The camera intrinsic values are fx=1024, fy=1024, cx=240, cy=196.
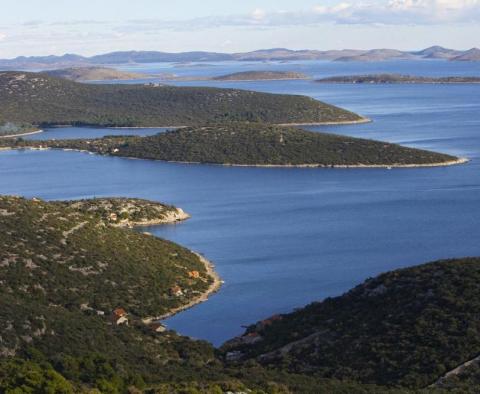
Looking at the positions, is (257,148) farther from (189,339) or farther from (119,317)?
(189,339)

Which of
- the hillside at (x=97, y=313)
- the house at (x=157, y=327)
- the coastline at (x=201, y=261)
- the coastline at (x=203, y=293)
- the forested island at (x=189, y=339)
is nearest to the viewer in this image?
the hillside at (x=97, y=313)

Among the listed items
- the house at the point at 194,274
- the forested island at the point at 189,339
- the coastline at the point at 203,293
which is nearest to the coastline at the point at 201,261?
the coastline at the point at 203,293

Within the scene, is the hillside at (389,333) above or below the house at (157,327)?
above

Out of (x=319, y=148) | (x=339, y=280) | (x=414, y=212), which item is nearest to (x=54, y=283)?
(x=339, y=280)

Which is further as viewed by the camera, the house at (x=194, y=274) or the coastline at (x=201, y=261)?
the house at (x=194, y=274)

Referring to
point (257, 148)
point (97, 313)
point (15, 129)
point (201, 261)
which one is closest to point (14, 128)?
point (15, 129)

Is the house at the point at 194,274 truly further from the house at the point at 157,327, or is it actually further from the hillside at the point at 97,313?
the house at the point at 157,327

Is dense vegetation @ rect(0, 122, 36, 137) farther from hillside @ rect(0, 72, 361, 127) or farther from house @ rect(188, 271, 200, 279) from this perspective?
house @ rect(188, 271, 200, 279)
